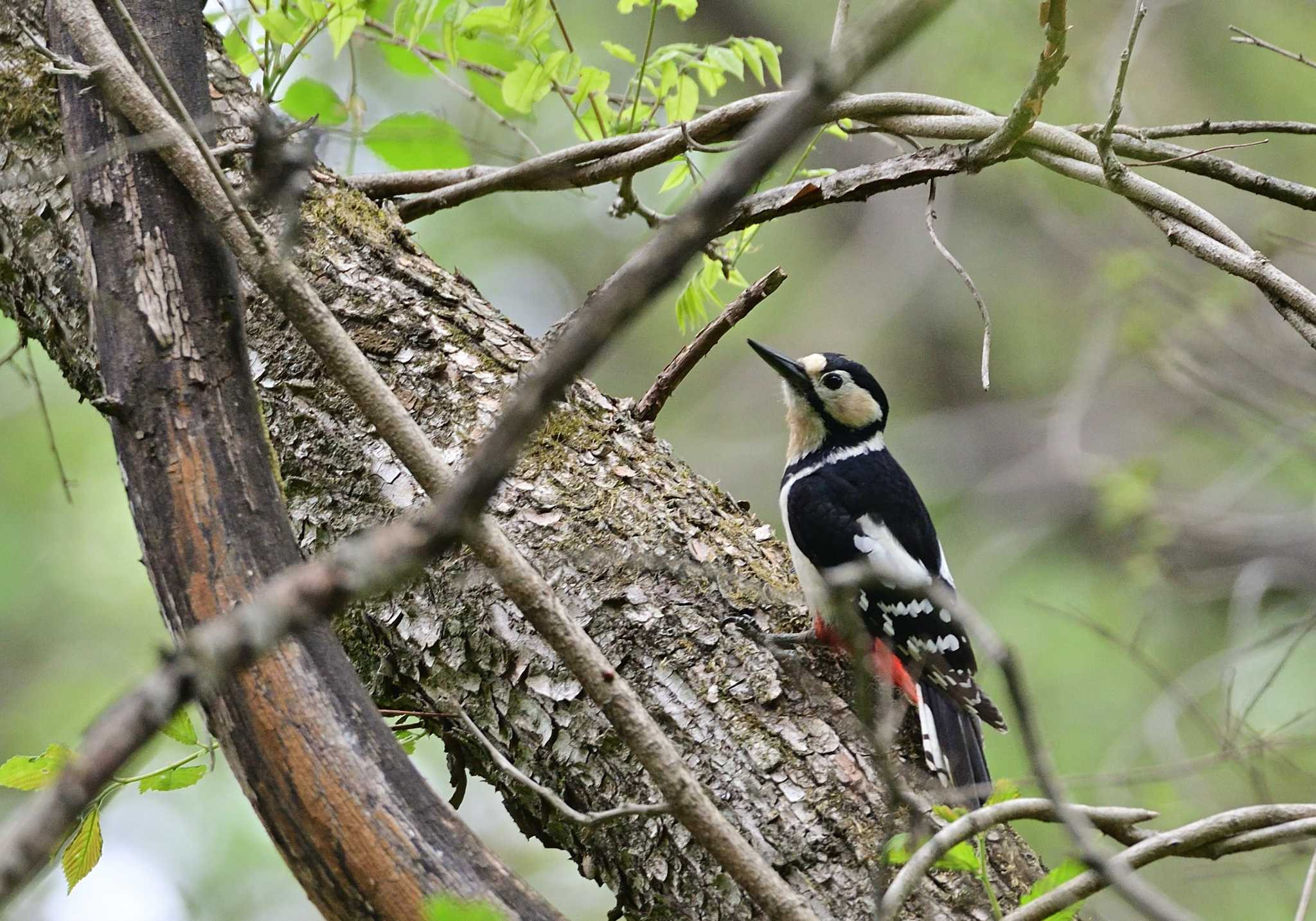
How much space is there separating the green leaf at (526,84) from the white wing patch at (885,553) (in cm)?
153

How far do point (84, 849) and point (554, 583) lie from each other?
2.78 feet

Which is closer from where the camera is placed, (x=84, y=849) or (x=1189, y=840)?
(x=1189, y=840)

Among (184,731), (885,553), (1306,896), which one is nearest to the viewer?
(1306,896)

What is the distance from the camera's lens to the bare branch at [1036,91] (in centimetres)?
164

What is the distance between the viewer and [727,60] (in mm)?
2439

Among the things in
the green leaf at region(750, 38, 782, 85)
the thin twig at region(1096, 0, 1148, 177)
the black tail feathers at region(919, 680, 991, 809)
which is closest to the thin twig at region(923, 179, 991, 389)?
the thin twig at region(1096, 0, 1148, 177)

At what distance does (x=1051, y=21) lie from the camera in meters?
1.65

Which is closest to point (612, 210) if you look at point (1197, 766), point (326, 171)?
point (326, 171)

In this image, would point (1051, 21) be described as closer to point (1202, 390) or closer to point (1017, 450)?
point (1202, 390)

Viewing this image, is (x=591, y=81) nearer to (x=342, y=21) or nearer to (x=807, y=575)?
(x=342, y=21)

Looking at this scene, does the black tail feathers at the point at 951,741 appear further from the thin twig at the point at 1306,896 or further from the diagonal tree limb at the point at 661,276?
the diagonal tree limb at the point at 661,276

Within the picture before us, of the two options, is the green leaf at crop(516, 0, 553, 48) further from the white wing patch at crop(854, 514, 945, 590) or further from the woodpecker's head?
the white wing patch at crop(854, 514, 945, 590)

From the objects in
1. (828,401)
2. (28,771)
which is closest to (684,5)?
(828,401)

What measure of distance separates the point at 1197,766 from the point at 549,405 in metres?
2.57
